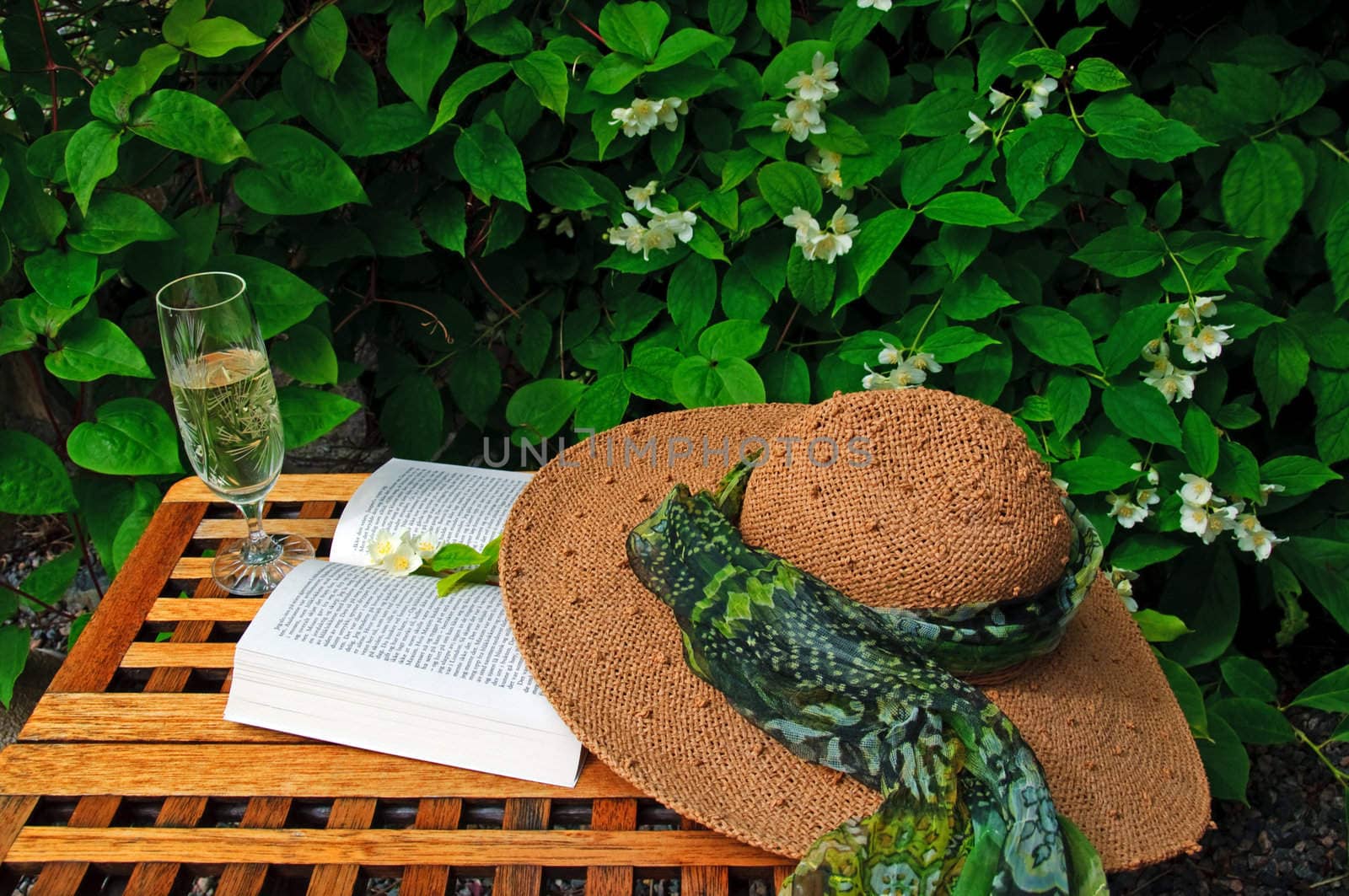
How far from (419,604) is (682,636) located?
0.93 ft

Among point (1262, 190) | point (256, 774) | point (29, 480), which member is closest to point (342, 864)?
point (256, 774)

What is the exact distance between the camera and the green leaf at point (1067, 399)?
4.70 ft

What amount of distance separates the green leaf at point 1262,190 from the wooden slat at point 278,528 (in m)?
1.26

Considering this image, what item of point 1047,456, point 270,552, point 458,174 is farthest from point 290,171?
point 1047,456

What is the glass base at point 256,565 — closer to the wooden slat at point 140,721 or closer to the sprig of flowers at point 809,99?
the wooden slat at point 140,721

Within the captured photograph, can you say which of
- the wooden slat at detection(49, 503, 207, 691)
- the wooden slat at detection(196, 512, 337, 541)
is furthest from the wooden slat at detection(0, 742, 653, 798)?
the wooden slat at detection(196, 512, 337, 541)

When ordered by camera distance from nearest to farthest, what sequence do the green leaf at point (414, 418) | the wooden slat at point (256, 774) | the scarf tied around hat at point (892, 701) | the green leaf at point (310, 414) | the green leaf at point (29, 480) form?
the scarf tied around hat at point (892, 701)
the wooden slat at point (256, 774)
the green leaf at point (29, 480)
the green leaf at point (310, 414)
the green leaf at point (414, 418)

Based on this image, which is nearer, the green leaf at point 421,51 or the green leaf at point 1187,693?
the green leaf at point 1187,693

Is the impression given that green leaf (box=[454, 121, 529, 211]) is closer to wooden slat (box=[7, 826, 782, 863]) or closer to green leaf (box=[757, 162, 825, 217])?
green leaf (box=[757, 162, 825, 217])

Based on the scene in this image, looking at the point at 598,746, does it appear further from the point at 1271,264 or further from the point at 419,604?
the point at 1271,264

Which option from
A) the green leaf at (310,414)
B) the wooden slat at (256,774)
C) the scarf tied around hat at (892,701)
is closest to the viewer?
the scarf tied around hat at (892,701)

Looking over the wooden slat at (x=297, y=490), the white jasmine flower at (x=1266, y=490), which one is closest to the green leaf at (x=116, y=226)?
the wooden slat at (x=297, y=490)

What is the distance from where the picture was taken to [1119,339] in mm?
1395

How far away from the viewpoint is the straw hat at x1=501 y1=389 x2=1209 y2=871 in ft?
2.63
